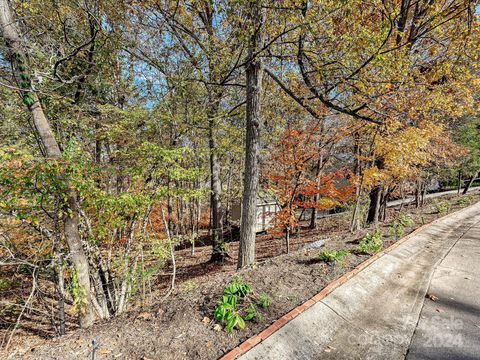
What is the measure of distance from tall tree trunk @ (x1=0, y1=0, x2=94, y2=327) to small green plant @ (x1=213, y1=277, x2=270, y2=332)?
2384 mm

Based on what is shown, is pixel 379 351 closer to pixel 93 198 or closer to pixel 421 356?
pixel 421 356

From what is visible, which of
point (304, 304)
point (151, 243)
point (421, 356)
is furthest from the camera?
point (151, 243)

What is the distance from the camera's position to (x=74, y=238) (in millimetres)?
3494

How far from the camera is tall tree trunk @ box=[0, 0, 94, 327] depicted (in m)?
3.07

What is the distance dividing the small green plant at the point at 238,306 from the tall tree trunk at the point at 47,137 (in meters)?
2.38

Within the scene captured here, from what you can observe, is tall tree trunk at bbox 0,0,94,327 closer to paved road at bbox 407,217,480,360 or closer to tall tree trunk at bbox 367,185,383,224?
paved road at bbox 407,217,480,360

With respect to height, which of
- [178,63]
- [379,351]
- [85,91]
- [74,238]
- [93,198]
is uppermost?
[178,63]

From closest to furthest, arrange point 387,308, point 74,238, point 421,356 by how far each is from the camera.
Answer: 1. point 421,356
2. point 387,308
3. point 74,238

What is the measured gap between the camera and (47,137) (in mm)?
3340

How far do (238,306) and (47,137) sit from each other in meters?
3.83

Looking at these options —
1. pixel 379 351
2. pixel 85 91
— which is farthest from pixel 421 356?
pixel 85 91

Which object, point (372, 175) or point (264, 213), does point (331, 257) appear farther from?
point (264, 213)

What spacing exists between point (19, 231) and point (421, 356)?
6027 millimetres

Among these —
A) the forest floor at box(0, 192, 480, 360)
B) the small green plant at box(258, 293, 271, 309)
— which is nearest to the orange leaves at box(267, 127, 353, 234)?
the forest floor at box(0, 192, 480, 360)
